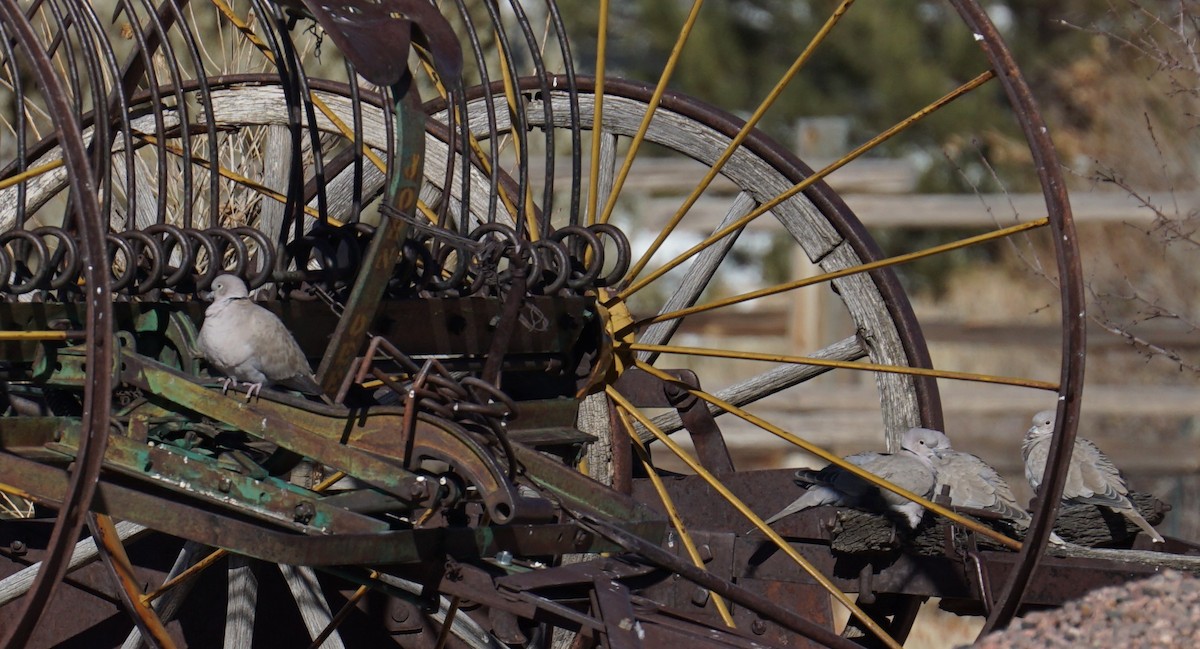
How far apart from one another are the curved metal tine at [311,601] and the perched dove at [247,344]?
33.2 inches

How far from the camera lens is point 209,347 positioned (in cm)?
301

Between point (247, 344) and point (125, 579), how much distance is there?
86cm

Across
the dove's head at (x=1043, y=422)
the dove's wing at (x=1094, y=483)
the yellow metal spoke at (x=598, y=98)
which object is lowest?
the dove's wing at (x=1094, y=483)

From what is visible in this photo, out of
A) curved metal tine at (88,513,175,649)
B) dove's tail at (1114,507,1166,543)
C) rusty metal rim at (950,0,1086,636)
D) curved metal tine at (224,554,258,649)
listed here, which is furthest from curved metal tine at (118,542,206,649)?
dove's tail at (1114,507,1166,543)

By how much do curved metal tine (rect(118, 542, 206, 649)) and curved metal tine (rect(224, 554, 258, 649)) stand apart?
10 cm

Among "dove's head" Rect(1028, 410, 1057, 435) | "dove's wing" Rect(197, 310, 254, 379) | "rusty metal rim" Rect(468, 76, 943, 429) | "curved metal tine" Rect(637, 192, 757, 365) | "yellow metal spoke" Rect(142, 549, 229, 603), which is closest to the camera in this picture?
"dove's wing" Rect(197, 310, 254, 379)

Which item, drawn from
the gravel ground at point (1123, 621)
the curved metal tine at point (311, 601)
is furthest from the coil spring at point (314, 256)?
the gravel ground at point (1123, 621)

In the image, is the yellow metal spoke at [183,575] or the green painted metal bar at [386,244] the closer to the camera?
the green painted metal bar at [386,244]

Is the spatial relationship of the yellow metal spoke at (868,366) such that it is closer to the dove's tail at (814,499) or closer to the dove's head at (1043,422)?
the dove's tail at (814,499)

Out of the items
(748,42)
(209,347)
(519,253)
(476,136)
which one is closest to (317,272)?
(209,347)

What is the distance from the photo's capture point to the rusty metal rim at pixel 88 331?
2.24m

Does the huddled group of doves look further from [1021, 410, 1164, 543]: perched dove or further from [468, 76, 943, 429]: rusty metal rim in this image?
[468, 76, 943, 429]: rusty metal rim

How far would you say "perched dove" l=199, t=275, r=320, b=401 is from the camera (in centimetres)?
294

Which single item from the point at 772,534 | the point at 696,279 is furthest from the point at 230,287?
the point at 696,279
